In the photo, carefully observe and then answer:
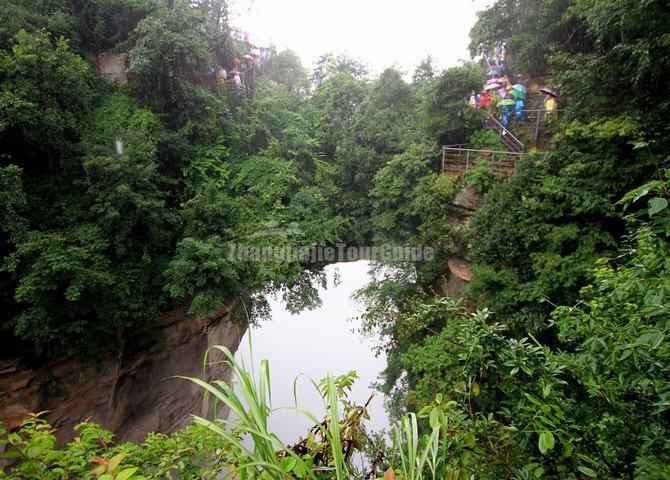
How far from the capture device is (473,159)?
7453mm

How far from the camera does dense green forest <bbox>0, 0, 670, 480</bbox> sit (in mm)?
1339

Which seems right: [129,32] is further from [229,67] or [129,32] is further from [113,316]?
[113,316]

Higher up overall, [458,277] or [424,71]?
[424,71]

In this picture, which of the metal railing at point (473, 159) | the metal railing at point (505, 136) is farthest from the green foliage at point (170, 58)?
the metal railing at point (505, 136)

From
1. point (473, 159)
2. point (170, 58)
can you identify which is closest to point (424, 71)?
point (473, 159)

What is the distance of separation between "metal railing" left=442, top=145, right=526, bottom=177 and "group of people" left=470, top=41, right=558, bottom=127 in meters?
1.28

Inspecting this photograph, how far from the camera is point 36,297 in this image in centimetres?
506

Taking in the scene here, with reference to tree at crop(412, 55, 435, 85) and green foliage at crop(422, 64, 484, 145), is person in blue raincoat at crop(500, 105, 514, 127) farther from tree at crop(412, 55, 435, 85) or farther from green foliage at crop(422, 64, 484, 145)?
tree at crop(412, 55, 435, 85)

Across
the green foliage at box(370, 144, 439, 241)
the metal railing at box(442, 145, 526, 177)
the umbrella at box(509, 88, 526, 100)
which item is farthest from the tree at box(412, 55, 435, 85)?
the metal railing at box(442, 145, 526, 177)

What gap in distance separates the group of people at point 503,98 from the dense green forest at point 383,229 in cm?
45

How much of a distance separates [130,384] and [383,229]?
24.1ft

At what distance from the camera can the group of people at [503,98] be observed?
25.8 ft

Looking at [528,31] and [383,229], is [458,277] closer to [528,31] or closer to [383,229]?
[383,229]

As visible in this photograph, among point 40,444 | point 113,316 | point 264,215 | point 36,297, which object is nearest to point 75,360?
point 113,316
